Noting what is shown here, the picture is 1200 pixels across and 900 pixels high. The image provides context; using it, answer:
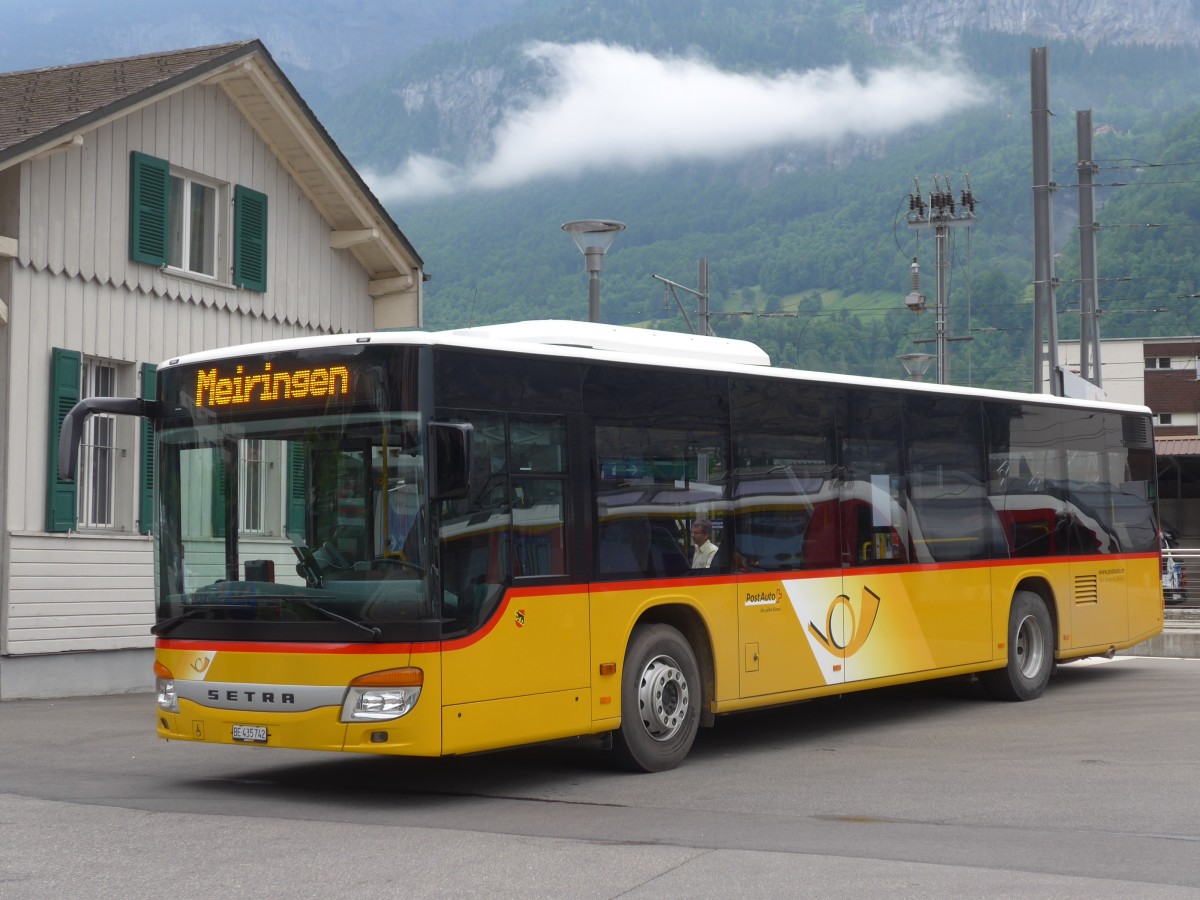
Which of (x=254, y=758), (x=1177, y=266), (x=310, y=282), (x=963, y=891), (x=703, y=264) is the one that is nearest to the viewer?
(x=963, y=891)

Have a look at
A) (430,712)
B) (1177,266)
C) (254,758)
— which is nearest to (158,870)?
(430,712)

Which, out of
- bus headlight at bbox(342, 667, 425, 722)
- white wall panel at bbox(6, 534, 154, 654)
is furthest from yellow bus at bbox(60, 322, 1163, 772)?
white wall panel at bbox(6, 534, 154, 654)

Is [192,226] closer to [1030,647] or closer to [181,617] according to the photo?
[181,617]

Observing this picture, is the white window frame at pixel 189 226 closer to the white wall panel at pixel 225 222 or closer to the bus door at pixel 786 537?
the white wall panel at pixel 225 222

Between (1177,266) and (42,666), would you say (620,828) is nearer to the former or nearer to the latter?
(42,666)

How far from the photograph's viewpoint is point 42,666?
1719 cm

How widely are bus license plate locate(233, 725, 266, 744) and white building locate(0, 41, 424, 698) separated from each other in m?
7.71

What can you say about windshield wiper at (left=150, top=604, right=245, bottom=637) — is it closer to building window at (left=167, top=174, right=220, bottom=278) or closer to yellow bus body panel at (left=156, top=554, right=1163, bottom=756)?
yellow bus body panel at (left=156, top=554, right=1163, bottom=756)

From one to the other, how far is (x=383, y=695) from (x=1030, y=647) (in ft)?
26.9

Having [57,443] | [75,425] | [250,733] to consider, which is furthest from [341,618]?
[57,443]

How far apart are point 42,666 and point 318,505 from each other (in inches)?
344

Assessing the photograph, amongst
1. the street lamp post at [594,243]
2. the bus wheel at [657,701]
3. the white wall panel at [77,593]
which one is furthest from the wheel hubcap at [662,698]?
the white wall panel at [77,593]

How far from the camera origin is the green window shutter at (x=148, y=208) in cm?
1858

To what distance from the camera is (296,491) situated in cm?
970
